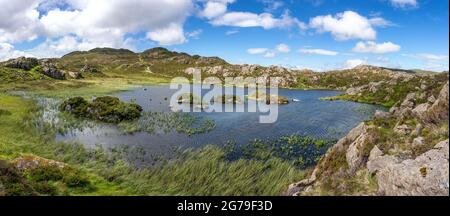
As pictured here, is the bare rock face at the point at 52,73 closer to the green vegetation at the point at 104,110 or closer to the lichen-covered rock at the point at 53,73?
the lichen-covered rock at the point at 53,73

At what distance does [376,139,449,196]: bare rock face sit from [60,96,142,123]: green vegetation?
52217 millimetres

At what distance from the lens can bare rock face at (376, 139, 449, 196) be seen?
1555 cm

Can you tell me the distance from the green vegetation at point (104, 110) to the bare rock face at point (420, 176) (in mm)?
52217

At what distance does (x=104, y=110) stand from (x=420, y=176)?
59.1 m

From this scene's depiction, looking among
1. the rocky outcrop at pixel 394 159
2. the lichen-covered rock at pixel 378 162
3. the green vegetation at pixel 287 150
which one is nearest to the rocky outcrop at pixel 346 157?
the rocky outcrop at pixel 394 159

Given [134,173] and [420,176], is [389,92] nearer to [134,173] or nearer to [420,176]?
[134,173]

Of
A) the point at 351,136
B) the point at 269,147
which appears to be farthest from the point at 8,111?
the point at 351,136

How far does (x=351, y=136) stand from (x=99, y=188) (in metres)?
21.5

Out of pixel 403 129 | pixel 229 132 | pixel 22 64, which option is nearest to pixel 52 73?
pixel 22 64

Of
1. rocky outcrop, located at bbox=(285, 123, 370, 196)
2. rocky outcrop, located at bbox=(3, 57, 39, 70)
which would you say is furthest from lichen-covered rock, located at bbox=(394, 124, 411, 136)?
rocky outcrop, located at bbox=(3, 57, 39, 70)

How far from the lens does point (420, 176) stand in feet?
55.0

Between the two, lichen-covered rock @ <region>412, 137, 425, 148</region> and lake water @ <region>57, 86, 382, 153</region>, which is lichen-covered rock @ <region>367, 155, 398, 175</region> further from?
lake water @ <region>57, 86, 382, 153</region>

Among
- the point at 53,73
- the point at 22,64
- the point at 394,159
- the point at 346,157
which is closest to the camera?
the point at 394,159
